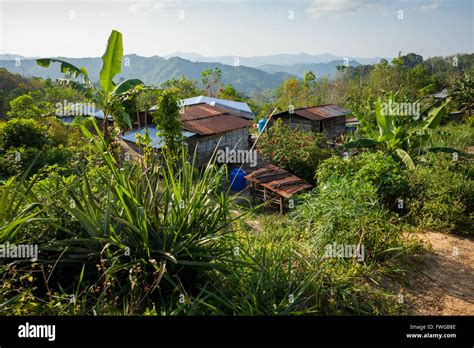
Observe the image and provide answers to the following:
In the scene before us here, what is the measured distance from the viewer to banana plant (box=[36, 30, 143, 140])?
6.32 metres

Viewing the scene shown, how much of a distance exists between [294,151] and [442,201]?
594 centimetres

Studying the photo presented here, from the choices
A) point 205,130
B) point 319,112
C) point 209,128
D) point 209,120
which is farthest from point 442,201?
point 319,112

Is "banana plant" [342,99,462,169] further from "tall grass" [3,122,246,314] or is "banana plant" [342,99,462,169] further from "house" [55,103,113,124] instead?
"tall grass" [3,122,246,314]

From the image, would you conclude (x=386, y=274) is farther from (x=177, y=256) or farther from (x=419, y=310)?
(x=177, y=256)

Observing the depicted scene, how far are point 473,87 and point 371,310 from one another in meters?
22.7

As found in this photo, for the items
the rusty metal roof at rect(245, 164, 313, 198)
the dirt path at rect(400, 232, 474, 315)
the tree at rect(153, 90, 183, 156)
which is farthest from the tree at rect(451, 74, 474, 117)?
the dirt path at rect(400, 232, 474, 315)

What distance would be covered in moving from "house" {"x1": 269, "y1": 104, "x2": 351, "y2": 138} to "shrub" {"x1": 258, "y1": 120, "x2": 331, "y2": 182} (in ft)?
12.6

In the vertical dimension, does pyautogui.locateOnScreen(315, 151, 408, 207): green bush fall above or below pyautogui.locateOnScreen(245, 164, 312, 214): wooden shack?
above

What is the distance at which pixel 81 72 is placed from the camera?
23.8 ft

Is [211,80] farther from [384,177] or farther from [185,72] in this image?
[185,72]

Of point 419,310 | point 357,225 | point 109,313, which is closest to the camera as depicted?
point 109,313

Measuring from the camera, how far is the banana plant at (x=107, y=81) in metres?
6.32

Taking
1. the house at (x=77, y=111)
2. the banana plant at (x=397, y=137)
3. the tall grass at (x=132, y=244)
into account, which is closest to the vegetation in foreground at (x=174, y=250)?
the tall grass at (x=132, y=244)
